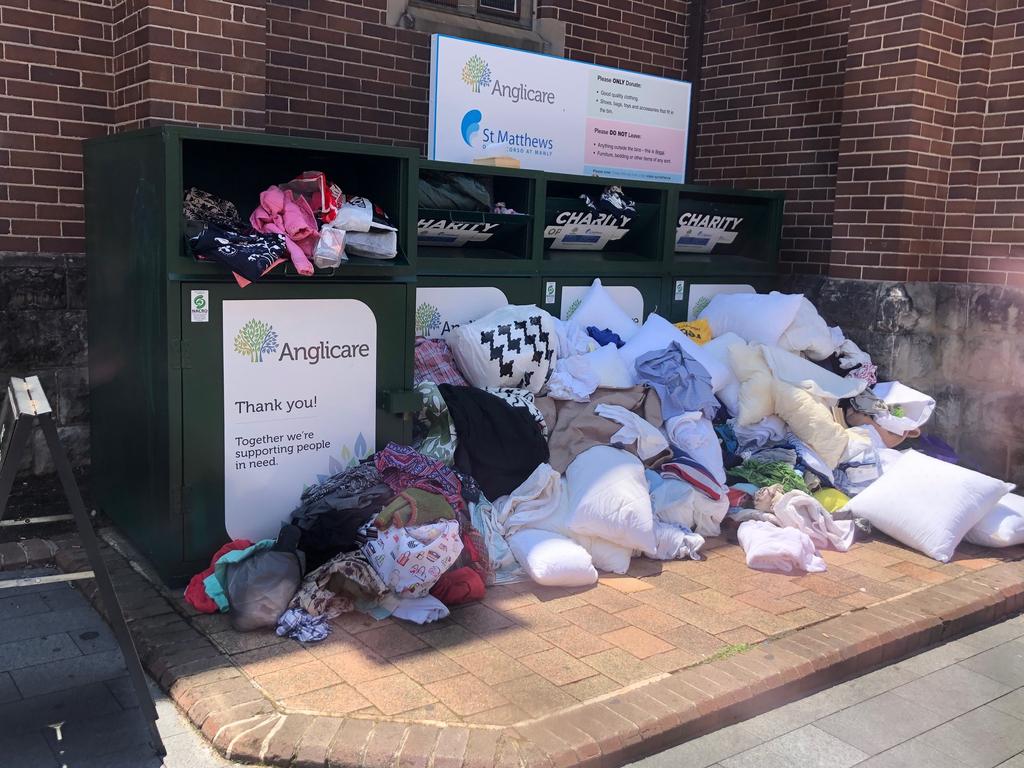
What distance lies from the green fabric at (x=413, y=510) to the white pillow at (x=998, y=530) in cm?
315

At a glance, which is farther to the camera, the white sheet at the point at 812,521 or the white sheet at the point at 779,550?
the white sheet at the point at 812,521

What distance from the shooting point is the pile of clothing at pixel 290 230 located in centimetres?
411

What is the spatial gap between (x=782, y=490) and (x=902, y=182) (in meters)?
2.70

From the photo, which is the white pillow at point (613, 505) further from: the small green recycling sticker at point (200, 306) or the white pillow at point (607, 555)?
the small green recycling sticker at point (200, 306)

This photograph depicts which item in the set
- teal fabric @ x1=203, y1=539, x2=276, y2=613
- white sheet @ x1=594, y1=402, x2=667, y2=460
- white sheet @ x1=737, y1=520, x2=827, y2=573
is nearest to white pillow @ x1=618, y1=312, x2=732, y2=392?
white sheet @ x1=594, y1=402, x2=667, y2=460

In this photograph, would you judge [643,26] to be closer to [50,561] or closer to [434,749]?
[50,561]

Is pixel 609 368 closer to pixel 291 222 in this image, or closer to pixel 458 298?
pixel 458 298


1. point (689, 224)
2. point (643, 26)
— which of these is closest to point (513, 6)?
point (643, 26)

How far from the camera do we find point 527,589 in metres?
4.49

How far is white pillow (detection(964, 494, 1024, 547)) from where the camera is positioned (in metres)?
5.41

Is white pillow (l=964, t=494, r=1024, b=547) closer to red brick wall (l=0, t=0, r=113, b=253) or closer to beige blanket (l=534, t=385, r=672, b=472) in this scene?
beige blanket (l=534, t=385, r=672, b=472)

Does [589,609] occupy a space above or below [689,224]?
below

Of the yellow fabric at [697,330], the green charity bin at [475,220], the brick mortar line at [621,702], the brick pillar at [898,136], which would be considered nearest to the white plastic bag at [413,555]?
the brick mortar line at [621,702]

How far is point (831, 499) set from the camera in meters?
5.72
